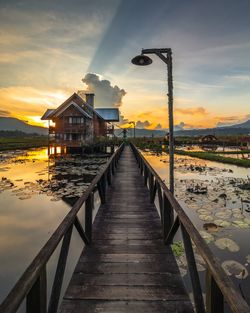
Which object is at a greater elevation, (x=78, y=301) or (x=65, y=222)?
(x=65, y=222)

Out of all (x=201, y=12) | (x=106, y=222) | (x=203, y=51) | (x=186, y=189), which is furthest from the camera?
(x=203, y=51)

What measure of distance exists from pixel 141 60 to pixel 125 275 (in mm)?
6152

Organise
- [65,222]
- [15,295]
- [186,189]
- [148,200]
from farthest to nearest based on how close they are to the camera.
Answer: [186,189] < [148,200] < [65,222] < [15,295]

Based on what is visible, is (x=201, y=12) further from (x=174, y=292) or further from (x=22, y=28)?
(x=174, y=292)

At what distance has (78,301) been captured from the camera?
3123 millimetres

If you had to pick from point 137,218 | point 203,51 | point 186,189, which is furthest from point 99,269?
point 203,51

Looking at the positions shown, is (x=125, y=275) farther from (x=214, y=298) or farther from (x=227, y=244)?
(x=227, y=244)

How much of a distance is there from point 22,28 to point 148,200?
12.6 m

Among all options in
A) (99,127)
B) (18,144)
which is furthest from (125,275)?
(18,144)

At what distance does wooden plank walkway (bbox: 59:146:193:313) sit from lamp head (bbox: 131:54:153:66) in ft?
15.7

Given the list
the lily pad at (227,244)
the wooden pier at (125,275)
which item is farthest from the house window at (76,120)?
the lily pad at (227,244)

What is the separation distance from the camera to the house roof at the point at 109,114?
57.1 metres

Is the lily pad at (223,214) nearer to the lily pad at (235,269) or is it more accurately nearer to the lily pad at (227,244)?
the lily pad at (227,244)

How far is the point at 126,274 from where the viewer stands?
12.4 ft
